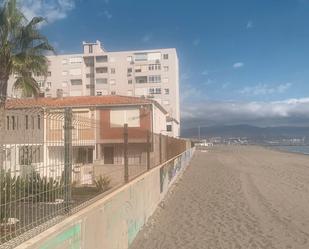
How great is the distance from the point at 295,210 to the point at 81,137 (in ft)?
28.0

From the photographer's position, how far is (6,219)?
4188 millimetres

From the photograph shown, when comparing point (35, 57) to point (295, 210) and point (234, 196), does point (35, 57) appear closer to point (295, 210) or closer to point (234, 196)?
point (234, 196)

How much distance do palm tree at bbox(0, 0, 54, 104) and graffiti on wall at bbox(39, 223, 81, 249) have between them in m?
15.8

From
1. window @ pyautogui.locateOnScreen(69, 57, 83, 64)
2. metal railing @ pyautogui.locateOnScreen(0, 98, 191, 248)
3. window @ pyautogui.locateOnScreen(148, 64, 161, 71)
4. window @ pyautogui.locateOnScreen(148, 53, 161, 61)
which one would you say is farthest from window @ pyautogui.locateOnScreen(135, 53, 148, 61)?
metal railing @ pyautogui.locateOnScreen(0, 98, 191, 248)

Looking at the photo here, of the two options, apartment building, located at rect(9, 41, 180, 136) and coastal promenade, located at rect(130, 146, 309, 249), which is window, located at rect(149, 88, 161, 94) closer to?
apartment building, located at rect(9, 41, 180, 136)

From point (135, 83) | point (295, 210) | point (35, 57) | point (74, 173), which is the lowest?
point (295, 210)

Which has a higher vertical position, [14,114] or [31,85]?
[31,85]

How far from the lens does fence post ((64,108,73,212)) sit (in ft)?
17.0

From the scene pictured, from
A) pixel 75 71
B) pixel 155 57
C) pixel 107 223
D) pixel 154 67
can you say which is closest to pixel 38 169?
pixel 107 223

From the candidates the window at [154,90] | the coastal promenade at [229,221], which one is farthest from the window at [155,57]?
the coastal promenade at [229,221]

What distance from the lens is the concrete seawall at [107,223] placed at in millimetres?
4367

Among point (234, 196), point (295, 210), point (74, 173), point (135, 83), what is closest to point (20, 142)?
point (74, 173)

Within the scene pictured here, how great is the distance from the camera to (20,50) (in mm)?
21062

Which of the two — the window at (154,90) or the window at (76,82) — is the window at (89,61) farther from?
the window at (154,90)
